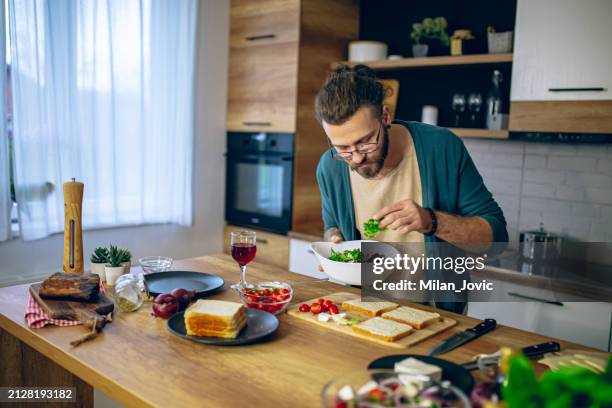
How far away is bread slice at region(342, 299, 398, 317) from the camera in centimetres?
158

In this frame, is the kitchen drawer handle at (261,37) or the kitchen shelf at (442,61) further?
the kitchen drawer handle at (261,37)

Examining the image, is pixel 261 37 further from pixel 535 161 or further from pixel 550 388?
pixel 550 388

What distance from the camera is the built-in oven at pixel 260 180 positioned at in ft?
11.8

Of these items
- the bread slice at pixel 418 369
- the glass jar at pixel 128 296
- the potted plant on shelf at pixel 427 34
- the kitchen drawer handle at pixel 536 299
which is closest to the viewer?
the bread slice at pixel 418 369

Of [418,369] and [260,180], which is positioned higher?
[260,180]

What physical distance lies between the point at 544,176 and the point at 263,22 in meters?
1.98

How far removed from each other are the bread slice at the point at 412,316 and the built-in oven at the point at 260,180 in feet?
6.78

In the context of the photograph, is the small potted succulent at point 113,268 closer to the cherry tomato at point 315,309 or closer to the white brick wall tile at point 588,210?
the cherry tomato at point 315,309

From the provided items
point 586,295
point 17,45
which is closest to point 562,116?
point 586,295

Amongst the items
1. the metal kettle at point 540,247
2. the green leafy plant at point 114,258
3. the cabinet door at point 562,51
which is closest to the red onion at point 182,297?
the green leafy plant at point 114,258

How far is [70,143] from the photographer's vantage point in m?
2.99

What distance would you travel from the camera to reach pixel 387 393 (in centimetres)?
91

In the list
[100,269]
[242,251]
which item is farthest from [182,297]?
[100,269]

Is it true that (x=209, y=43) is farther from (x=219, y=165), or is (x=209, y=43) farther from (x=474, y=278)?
(x=474, y=278)
